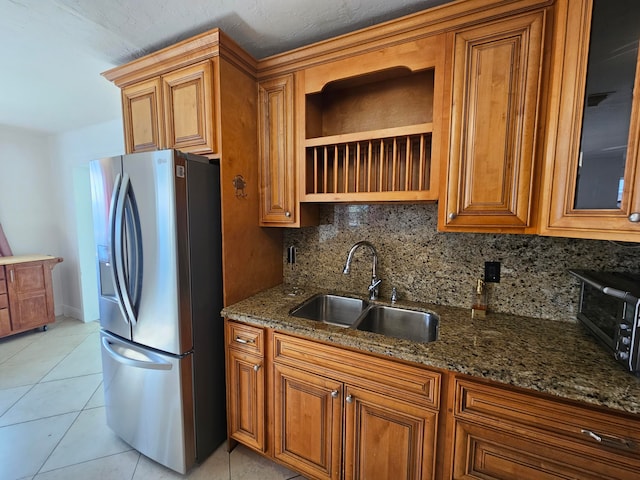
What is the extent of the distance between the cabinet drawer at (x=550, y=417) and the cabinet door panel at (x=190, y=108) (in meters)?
1.70

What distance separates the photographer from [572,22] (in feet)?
3.23

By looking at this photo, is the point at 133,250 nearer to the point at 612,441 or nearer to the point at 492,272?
the point at 492,272

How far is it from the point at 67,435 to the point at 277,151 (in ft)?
7.74

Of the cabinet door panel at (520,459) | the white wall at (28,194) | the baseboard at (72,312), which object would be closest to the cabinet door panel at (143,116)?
the cabinet door panel at (520,459)

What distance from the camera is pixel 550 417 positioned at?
0.90 m

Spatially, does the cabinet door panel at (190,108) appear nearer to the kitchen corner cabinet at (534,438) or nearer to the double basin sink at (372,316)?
the double basin sink at (372,316)

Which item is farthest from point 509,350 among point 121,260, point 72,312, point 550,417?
point 72,312

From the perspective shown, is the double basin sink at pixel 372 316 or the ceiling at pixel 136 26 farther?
the double basin sink at pixel 372 316

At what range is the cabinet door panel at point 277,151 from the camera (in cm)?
164

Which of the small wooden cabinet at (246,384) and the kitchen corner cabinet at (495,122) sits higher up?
the kitchen corner cabinet at (495,122)

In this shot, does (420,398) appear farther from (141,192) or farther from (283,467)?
(141,192)

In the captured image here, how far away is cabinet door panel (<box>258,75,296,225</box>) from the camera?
1.64 m

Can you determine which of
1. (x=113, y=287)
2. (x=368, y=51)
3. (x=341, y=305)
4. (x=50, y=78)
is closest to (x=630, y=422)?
(x=341, y=305)

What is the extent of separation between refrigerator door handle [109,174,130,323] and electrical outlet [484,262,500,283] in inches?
80.7
